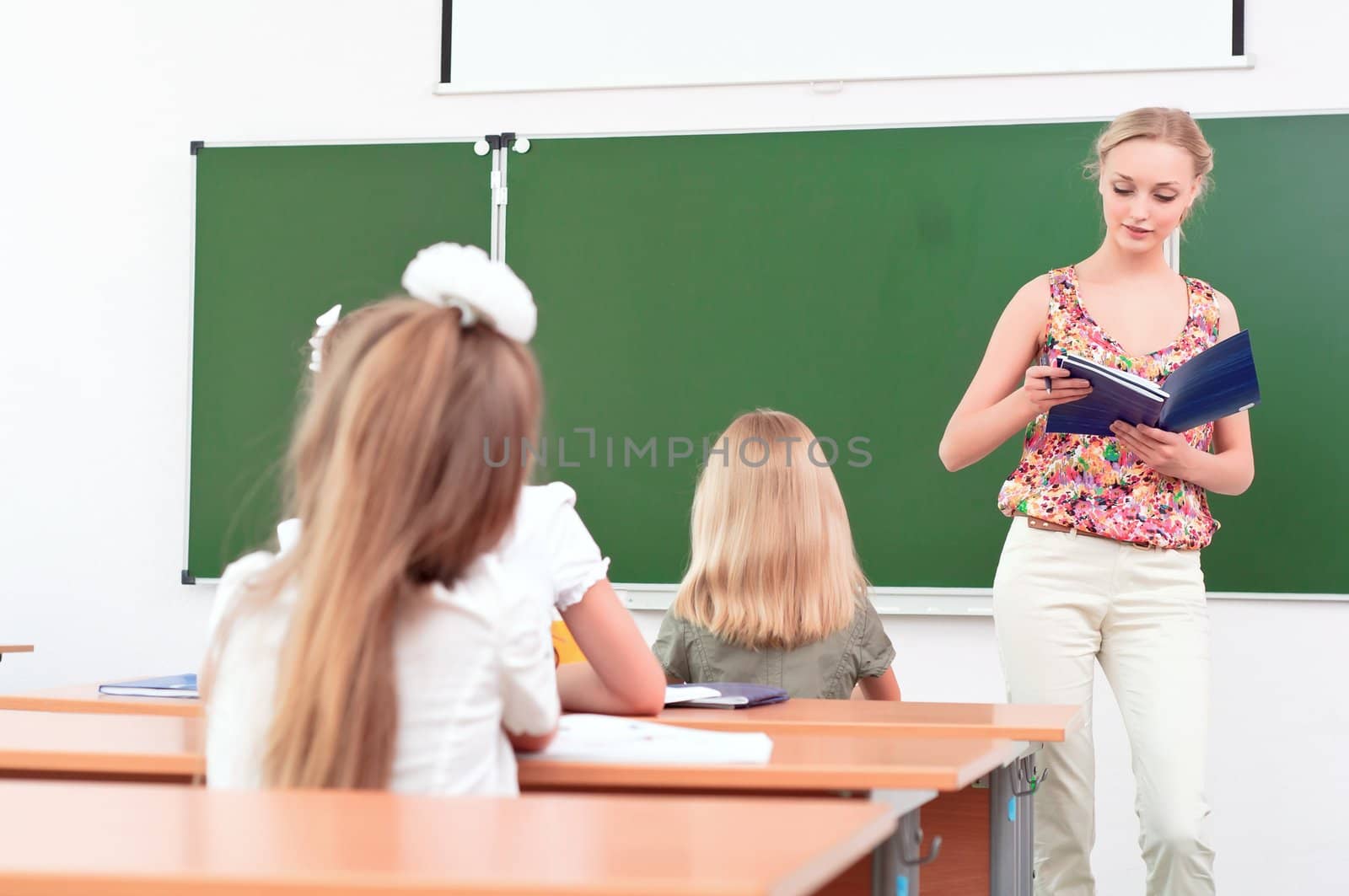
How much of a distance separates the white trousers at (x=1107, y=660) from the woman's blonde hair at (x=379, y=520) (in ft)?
4.86

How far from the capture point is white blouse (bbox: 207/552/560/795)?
1.32 metres

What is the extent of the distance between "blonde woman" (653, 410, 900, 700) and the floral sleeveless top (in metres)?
0.38

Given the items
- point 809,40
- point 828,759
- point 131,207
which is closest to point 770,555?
point 828,759

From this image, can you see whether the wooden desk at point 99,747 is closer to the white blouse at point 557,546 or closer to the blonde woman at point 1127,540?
the white blouse at point 557,546

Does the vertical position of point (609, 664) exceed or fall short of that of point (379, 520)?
it falls short

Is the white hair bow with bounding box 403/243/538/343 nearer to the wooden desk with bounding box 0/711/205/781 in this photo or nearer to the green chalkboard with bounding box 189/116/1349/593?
the wooden desk with bounding box 0/711/205/781

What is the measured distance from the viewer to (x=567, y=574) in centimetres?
181

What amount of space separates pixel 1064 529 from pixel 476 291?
1543 mm

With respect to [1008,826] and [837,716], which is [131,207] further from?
[1008,826]

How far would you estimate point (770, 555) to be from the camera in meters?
2.43

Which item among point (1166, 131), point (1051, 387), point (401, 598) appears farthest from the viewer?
point (1166, 131)

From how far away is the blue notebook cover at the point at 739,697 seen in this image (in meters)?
2.12

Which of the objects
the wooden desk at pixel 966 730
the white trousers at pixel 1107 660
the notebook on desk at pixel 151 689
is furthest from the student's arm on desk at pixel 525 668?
the white trousers at pixel 1107 660

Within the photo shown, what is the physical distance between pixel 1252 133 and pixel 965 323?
88 centimetres
